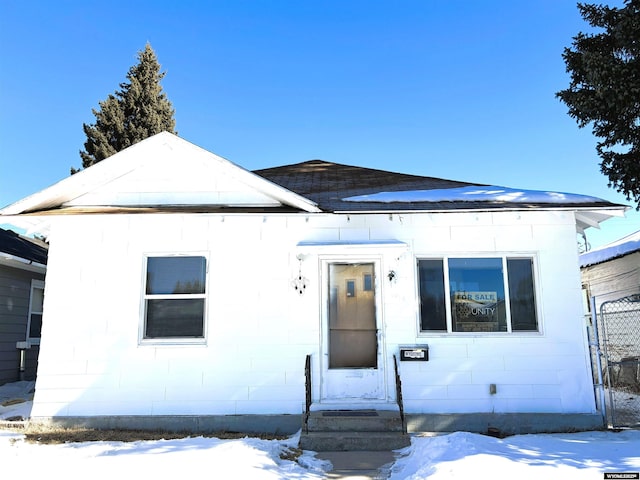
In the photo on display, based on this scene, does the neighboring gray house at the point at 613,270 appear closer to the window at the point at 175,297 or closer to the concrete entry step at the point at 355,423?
the concrete entry step at the point at 355,423

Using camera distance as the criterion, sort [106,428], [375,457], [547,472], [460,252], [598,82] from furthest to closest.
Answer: [598,82]
[460,252]
[106,428]
[375,457]
[547,472]

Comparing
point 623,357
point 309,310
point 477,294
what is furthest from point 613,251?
point 309,310

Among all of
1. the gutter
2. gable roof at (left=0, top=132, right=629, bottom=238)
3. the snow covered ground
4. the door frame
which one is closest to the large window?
the door frame

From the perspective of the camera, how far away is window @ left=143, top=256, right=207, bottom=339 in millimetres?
7578

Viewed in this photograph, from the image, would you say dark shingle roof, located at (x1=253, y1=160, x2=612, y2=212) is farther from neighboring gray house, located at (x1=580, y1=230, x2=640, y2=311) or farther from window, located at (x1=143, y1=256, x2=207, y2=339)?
neighboring gray house, located at (x1=580, y1=230, x2=640, y2=311)

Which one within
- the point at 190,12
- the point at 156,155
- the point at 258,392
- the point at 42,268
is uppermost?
the point at 190,12

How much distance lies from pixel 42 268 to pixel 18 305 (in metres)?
1.06

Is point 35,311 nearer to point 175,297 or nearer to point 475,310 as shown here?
point 175,297

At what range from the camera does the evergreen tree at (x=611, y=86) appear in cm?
988

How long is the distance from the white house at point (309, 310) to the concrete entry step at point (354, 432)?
517 mm

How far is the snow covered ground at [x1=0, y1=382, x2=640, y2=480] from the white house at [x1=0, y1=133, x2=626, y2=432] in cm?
91

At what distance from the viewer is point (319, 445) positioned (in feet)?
20.6

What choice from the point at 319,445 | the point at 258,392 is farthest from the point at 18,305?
the point at 319,445

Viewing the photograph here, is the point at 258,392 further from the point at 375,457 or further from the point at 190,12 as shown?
the point at 190,12
